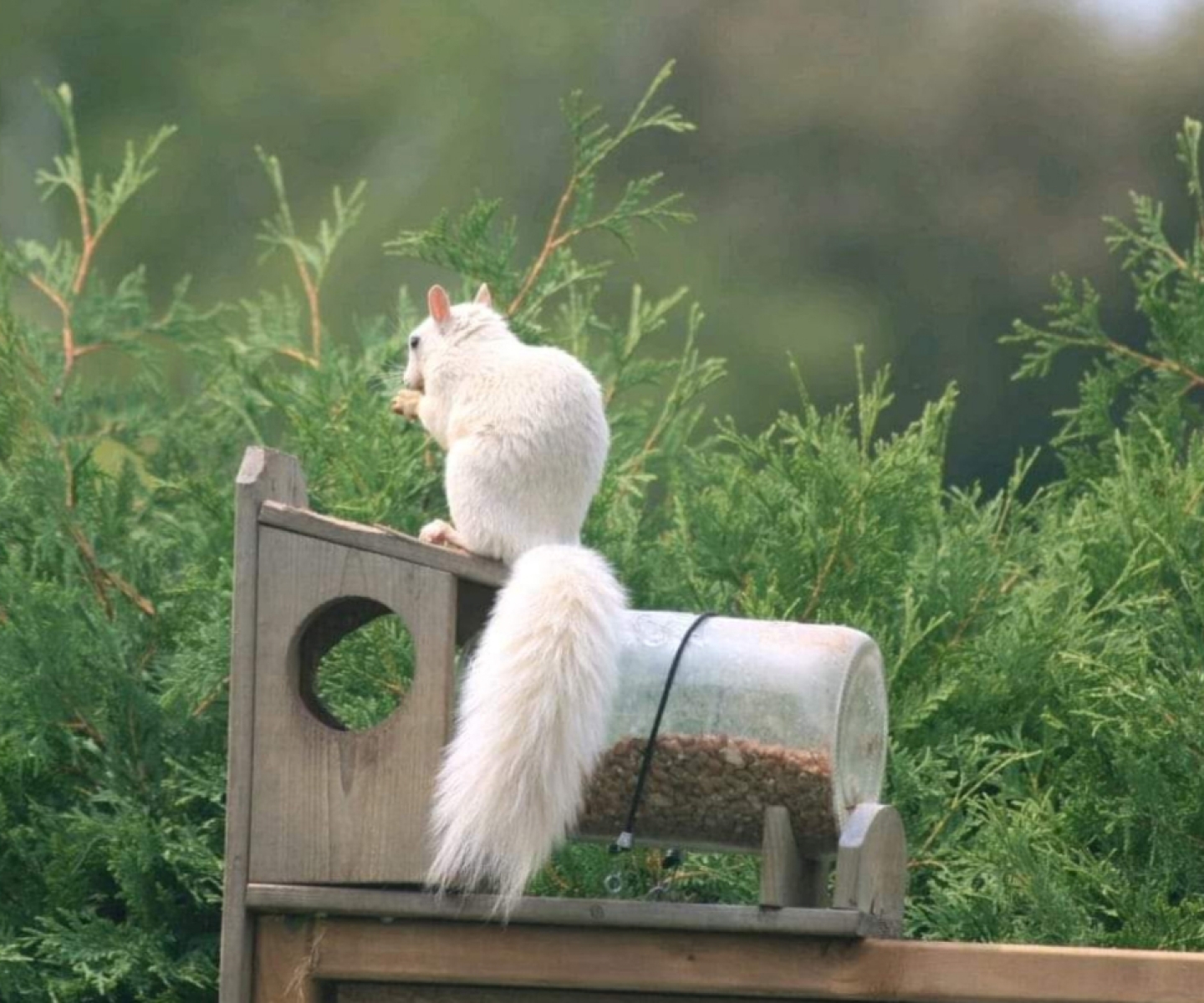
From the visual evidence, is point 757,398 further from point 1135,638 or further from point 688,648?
point 688,648

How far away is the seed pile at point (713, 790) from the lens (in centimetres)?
200

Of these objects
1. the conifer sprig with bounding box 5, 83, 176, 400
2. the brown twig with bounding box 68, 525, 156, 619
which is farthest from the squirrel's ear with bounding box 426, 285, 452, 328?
the conifer sprig with bounding box 5, 83, 176, 400

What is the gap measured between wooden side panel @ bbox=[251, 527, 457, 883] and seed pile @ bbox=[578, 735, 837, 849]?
0.16 meters

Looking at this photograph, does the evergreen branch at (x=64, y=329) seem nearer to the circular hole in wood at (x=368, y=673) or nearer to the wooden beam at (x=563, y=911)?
the circular hole in wood at (x=368, y=673)

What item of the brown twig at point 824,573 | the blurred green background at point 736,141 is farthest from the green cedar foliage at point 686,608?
the blurred green background at point 736,141

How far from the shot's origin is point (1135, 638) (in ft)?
8.85

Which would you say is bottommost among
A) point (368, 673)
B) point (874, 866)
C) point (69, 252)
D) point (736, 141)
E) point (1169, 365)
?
point (874, 866)

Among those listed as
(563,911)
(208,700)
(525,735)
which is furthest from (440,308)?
(208,700)

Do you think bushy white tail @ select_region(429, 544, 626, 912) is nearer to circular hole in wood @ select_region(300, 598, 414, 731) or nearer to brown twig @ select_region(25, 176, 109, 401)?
circular hole in wood @ select_region(300, 598, 414, 731)

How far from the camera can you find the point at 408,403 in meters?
2.24

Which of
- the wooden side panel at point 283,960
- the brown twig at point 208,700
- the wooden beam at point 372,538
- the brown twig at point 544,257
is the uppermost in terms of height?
the brown twig at point 544,257

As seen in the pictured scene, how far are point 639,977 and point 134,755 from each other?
3.24ft

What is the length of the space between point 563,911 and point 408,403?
534 mm

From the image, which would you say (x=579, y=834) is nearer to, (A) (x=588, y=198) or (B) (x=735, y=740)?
(B) (x=735, y=740)
